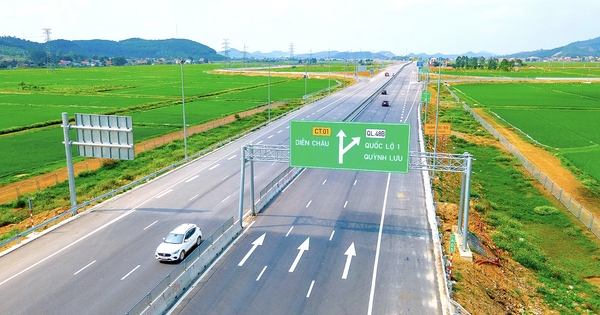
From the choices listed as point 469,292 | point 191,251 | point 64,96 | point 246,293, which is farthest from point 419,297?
point 64,96

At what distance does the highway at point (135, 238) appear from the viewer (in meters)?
22.3

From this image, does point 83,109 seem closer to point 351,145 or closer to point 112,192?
point 112,192

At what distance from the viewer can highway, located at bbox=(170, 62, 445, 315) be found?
2191 centimetres

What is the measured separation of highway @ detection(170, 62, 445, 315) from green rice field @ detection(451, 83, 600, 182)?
28.2 m

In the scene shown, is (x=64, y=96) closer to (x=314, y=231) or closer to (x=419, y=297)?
(x=314, y=231)

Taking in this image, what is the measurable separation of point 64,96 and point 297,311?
115535 mm

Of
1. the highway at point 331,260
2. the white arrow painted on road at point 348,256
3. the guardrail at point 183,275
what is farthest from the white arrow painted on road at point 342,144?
the guardrail at point 183,275

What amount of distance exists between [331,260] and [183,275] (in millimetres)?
9187

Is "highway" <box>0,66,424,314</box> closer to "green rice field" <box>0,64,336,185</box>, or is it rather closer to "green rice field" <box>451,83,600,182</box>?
"green rice field" <box>0,64,336,185</box>

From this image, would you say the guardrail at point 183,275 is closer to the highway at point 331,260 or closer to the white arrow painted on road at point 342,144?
the highway at point 331,260

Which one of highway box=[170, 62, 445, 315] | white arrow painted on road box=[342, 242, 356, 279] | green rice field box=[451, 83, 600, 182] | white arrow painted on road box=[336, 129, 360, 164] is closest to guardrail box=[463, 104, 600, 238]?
green rice field box=[451, 83, 600, 182]

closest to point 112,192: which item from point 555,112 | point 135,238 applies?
point 135,238

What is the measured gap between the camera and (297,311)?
21.2m

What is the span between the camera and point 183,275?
898 inches
